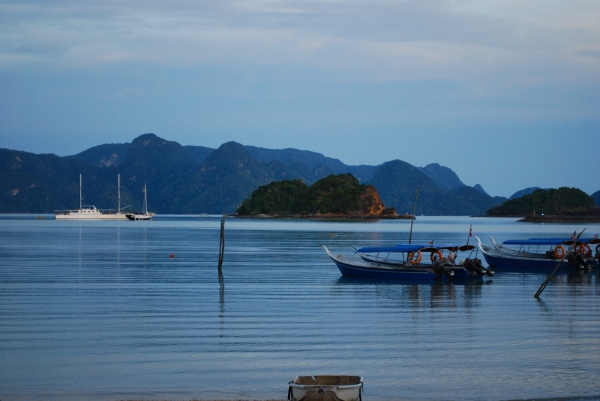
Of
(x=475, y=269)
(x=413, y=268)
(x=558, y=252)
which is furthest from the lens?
(x=558, y=252)

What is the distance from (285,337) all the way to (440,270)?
17650 millimetres

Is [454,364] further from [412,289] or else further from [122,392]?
[412,289]

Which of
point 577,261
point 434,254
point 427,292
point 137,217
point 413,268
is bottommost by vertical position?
point 427,292

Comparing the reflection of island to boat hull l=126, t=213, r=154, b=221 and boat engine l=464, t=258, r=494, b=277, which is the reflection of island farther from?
boat hull l=126, t=213, r=154, b=221

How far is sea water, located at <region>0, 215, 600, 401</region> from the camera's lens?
14844 millimetres

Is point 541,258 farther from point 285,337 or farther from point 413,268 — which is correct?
point 285,337

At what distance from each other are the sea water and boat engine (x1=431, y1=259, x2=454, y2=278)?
2.11ft

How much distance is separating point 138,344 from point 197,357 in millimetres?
2499

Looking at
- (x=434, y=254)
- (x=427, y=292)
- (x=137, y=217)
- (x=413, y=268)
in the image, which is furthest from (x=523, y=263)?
(x=137, y=217)

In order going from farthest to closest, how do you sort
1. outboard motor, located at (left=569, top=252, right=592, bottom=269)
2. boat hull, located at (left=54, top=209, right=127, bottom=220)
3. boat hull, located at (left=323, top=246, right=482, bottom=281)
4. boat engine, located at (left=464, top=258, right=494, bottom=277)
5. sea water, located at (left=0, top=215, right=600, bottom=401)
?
1. boat hull, located at (left=54, top=209, right=127, bottom=220)
2. outboard motor, located at (left=569, top=252, right=592, bottom=269)
3. boat engine, located at (left=464, top=258, right=494, bottom=277)
4. boat hull, located at (left=323, top=246, right=482, bottom=281)
5. sea water, located at (left=0, top=215, right=600, bottom=401)

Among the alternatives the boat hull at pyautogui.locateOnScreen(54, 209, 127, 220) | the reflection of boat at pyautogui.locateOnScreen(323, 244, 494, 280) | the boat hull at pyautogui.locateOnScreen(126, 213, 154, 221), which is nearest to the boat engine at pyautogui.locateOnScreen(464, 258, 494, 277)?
the reflection of boat at pyautogui.locateOnScreen(323, 244, 494, 280)

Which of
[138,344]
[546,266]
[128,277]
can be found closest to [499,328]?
[138,344]

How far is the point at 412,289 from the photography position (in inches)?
1308

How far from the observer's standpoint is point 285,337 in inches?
787
